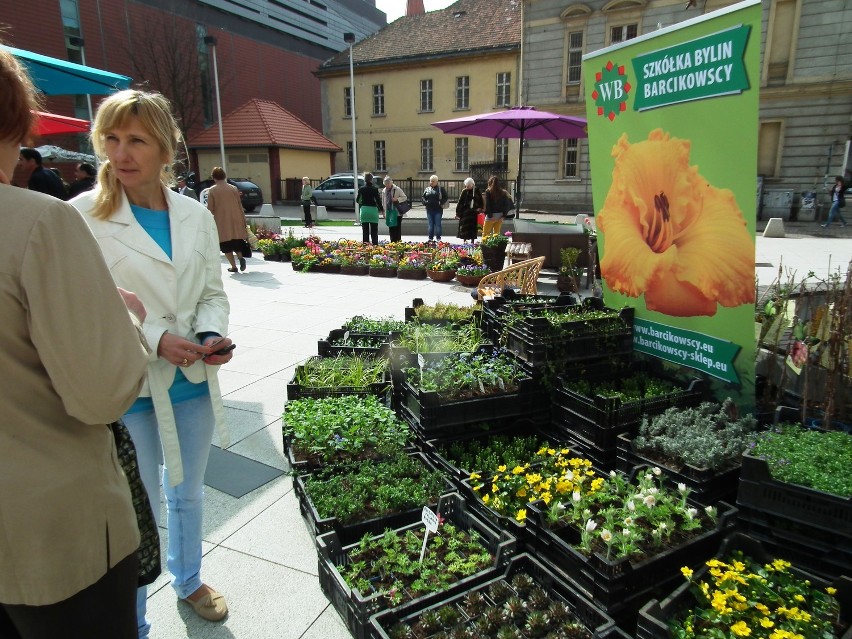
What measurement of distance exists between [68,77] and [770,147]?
26394mm

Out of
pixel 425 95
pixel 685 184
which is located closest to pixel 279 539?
pixel 685 184

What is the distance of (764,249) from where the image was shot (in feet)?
Answer: 46.7

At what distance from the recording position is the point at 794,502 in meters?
2.30

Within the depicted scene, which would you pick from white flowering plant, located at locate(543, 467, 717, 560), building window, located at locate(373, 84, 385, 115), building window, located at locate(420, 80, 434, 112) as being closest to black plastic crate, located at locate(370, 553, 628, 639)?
white flowering plant, located at locate(543, 467, 717, 560)

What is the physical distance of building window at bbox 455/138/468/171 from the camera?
111 feet

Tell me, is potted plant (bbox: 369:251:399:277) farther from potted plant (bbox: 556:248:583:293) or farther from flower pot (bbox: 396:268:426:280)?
potted plant (bbox: 556:248:583:293)

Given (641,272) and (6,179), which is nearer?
(6,179)

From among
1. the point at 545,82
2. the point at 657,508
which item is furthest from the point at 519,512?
the point at 545,82

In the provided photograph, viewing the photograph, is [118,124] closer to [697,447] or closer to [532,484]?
[532,484]

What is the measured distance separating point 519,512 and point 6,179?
2201mm

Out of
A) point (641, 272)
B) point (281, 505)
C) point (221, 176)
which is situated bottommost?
point (281, 505)

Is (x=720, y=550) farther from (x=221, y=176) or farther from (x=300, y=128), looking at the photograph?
(x=300, y=128)

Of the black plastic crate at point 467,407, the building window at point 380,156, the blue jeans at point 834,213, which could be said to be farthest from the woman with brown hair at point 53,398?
the building window at point 380,156

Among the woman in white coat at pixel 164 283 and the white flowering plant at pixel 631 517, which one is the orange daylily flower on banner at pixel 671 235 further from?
the woman in white coat at pixel 164 283
